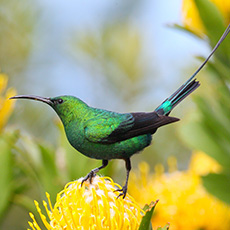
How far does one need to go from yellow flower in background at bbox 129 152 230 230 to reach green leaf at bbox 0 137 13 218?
58cm

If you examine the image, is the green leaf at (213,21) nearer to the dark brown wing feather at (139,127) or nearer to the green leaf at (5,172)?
the dark brown wing feather at (139,127)

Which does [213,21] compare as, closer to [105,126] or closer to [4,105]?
[105,126]

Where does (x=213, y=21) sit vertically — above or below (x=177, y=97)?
above

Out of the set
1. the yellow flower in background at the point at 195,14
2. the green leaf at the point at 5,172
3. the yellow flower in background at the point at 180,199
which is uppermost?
the yellow flower in background at the point at 195,14

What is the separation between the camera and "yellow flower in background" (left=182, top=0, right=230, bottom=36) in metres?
1.82

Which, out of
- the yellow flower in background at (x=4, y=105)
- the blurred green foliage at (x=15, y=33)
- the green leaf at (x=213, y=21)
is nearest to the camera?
the green leaf at (x=213, y=21)

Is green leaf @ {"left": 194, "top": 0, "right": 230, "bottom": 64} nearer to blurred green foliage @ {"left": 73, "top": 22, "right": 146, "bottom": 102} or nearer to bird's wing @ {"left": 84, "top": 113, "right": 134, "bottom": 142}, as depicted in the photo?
bird's wing @ {"left": 84, "top": 113, "right": 134, "bottom": 142}

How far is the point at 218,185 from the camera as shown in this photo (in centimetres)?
178

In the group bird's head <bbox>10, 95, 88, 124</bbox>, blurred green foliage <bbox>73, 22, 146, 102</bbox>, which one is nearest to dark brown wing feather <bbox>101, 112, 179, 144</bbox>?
bird's head <bbox>10, 95, 88, 124</bbox>

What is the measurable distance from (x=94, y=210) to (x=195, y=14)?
103cm

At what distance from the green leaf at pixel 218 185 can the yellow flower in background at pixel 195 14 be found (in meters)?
0.59

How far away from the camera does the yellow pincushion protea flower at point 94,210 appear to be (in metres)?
1.22

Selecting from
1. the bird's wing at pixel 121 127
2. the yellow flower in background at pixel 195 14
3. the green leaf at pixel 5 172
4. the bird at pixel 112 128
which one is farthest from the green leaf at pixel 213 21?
the green leaf at pixel 5 172

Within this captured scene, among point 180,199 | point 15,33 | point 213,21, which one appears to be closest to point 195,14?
point 213,21
